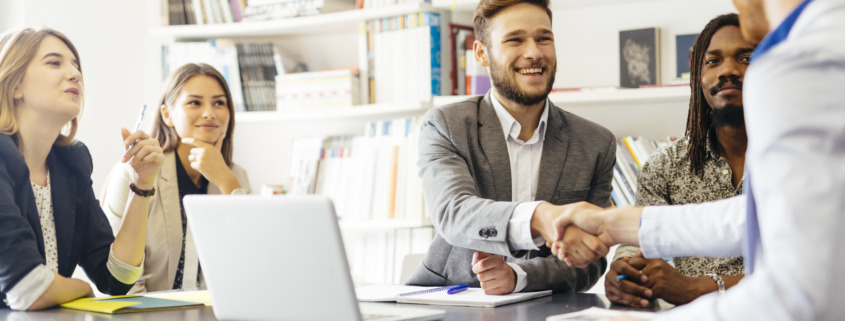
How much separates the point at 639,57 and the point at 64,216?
197cm

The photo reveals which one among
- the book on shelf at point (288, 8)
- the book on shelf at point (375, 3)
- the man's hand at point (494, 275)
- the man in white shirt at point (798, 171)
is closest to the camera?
the man in white shirt at point (798, 171)

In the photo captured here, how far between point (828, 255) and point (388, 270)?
2534mm

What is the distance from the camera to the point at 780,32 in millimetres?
832

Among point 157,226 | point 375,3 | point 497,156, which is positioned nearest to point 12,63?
point 157,226

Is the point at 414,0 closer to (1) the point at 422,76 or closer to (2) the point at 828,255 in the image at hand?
(1) the point at 422,76

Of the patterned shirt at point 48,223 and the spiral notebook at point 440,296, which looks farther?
the patterned shirt at point 48,223

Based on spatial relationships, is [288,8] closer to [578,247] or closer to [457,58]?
[457,58]

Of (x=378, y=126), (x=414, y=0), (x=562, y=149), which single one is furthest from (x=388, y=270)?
(x=562, y=149)

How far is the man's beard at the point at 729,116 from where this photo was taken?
6.59ft

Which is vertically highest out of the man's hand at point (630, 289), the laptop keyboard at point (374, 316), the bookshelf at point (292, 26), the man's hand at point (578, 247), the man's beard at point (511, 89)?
the bookshelf at point (292, 26)

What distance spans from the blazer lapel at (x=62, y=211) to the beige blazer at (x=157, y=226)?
1.58 ft

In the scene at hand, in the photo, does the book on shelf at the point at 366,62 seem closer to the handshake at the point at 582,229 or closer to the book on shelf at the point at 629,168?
the book on shelf at the point at 629,168

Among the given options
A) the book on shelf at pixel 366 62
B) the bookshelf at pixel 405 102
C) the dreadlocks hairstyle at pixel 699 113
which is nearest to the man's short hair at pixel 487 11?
the dreadlocks hairstyle at pixel 699 113

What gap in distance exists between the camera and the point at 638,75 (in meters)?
2.90
